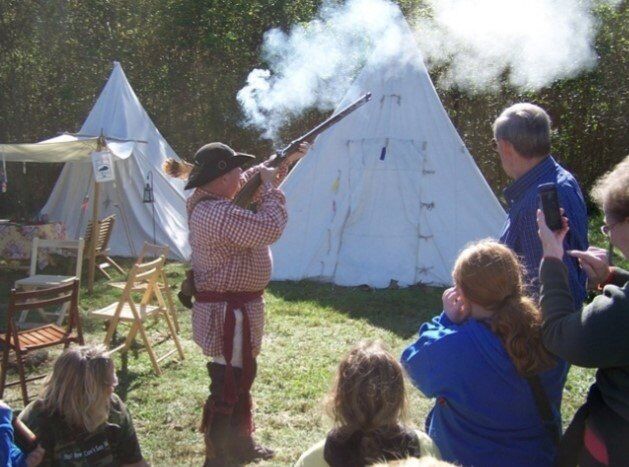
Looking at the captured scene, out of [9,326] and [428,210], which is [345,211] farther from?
[9,326]

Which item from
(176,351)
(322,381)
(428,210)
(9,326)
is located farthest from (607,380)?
(428,210)

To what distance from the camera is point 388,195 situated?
8805 mm

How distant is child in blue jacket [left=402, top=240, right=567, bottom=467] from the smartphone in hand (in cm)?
17

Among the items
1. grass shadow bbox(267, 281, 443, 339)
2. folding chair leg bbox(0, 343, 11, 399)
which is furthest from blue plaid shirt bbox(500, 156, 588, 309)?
grass shadow bbox(267, 281, 443, 339)

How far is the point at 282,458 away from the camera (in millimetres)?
3863

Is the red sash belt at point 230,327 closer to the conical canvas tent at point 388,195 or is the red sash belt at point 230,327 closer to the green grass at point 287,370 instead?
the green grass at point 287,370

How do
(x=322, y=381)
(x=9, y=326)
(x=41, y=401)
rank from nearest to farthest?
(x=41, y=401)
(x=9, y=326)
(x=322, y=381)

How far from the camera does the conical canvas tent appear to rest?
28.2 ft

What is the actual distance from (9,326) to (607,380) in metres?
3.88

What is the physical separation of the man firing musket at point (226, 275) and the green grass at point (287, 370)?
0.55 m

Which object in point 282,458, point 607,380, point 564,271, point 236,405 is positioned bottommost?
point 282,458

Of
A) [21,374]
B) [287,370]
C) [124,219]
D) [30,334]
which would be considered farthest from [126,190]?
[21,374]

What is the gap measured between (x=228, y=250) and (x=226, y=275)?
135 mm

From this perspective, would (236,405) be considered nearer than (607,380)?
No
